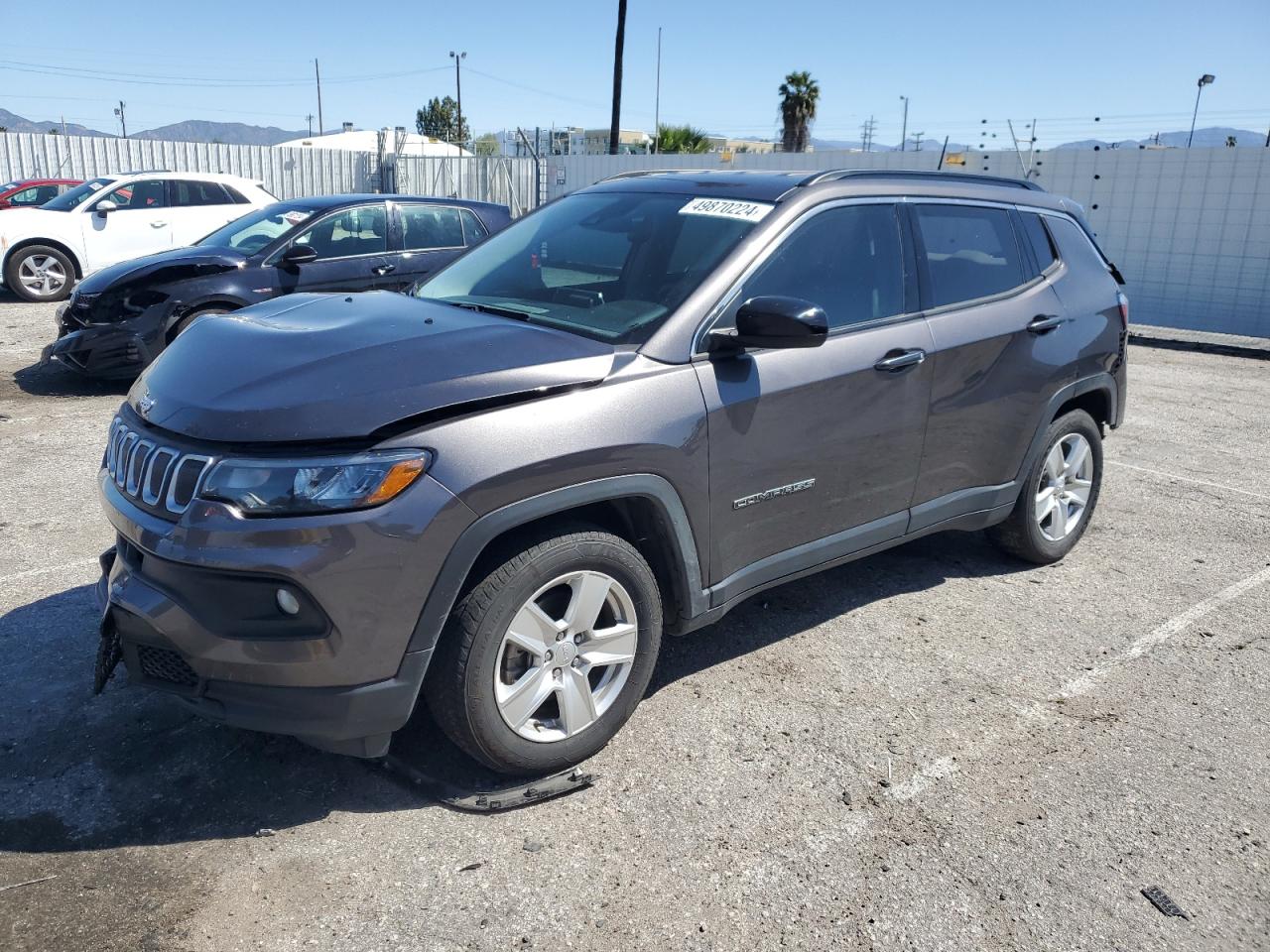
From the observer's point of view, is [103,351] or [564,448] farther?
[103,351]

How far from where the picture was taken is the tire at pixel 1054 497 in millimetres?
4883

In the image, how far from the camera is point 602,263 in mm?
3881

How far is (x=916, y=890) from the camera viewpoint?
9.10ft

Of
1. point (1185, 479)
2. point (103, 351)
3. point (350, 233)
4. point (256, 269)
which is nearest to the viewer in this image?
point (1185, 479)

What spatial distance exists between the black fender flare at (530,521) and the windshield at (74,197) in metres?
13.5

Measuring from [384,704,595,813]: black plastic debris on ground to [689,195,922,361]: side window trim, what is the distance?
1442mm

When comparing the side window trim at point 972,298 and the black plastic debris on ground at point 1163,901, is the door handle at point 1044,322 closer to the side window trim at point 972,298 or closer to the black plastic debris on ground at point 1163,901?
the side window trim at point 972,298

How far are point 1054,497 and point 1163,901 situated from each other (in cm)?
264

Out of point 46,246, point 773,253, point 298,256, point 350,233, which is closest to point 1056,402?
point 773,253

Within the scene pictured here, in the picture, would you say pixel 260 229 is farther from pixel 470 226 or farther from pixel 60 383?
pixel 60 383

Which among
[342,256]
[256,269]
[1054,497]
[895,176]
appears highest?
[895,176]

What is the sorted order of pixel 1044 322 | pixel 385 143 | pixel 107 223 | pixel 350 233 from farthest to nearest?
1. pixel 385 143
2. pixel 107 223
3. pixel 350 233
4. pixel 1044 322

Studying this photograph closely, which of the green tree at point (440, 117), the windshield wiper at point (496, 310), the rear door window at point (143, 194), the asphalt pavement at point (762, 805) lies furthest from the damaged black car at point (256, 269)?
the green tree at point (440, 117)

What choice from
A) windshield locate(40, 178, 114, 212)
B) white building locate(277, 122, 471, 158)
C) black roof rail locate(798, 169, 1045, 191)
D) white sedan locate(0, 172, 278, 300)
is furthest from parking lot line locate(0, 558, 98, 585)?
white building locate(277, 122, 471, 158)
